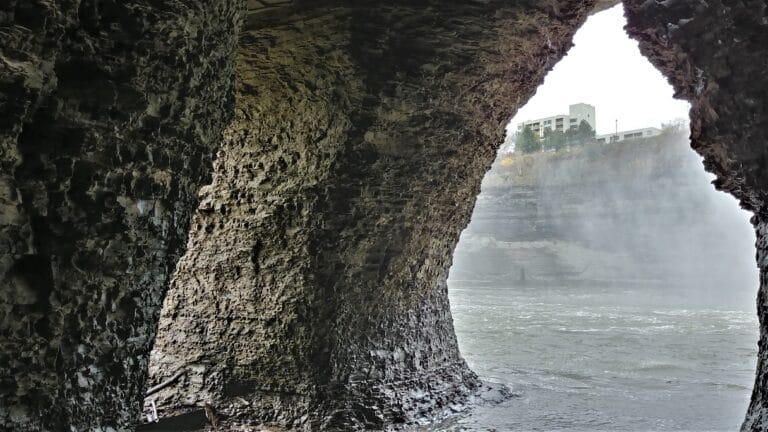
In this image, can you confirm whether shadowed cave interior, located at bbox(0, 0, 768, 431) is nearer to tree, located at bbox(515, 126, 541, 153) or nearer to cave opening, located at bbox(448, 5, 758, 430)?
cave opening, located at bbox(448, 5, 758, 430)

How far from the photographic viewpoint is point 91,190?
87.6 inches

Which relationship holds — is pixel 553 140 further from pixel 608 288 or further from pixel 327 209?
pixel 327 209

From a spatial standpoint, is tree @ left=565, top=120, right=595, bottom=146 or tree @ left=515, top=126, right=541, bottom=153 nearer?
tree @ left=565, top=120, right=595, bottom=146

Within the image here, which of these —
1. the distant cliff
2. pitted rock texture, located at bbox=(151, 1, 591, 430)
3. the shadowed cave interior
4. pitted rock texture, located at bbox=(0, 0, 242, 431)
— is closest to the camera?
pitted rock texture, located at bbox=(0, 0, 242, 431)

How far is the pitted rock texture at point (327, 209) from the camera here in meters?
4.73

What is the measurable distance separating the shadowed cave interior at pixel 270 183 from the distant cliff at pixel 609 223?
24133 mm

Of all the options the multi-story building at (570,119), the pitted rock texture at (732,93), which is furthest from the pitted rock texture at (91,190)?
the multi-story building at (570,119)

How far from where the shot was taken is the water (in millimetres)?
5430

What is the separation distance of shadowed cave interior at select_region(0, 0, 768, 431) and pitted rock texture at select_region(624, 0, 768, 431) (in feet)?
0.04

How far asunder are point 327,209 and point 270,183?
20.4 inches

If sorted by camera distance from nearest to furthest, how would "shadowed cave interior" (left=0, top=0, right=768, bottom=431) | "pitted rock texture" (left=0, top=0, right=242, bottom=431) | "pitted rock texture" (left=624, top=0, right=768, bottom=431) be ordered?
1. "pitted rock texture" (left=0, top=0, right=242, bottom=431)
2. "shadowed cave interior" (left=0, top=0, right=768, bottom=431)
3. "pitted rock texture" (left=624, top=0, right=768, bottom=431)

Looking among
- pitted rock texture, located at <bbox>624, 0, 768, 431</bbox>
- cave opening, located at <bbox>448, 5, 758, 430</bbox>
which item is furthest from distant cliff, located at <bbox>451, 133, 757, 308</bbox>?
pitted rock texture, located at <bbox>624, 0, 768, 431</bbox>

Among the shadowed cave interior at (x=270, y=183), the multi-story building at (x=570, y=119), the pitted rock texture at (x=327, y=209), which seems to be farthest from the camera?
the multi-story building at (x=570, y=119)

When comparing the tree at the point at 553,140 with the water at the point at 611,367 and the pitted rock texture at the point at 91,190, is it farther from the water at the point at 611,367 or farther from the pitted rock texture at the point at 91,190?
the pitted rock texture at the point at 91,190
